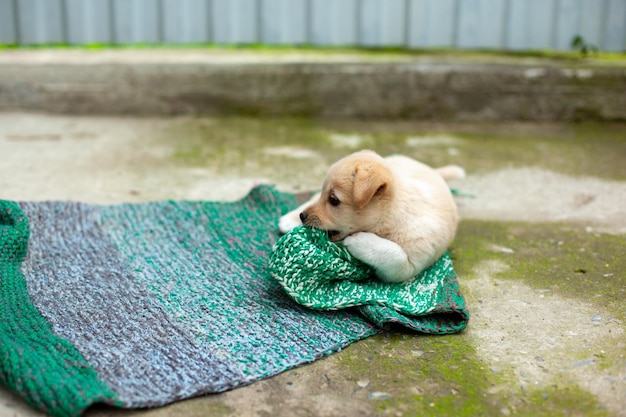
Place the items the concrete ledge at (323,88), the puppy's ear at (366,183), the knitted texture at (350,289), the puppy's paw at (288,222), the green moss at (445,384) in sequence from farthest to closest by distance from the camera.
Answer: the concrete ledge at (323,88)
the puppy's paw at (288,222)
the puppy's ear at (366,183)
the knitted texture at (350,289)
the green moss at (445,384)

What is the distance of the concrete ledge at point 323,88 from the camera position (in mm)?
5273

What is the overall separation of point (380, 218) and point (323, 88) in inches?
113

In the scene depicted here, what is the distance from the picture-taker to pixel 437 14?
5.89m

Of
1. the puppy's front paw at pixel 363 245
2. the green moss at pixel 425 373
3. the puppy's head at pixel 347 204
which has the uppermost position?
the puppy's head at pixel 347 204

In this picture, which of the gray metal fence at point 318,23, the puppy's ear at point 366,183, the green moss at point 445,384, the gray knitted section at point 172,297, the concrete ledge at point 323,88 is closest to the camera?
the green moss at point 445,384

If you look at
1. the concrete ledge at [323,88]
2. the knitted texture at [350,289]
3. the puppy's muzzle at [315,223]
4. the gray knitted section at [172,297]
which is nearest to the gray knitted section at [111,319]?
the gray knitted section at [172,297]

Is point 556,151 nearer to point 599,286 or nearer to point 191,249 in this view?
point 599,286

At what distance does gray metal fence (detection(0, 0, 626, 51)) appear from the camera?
Answer: 19.0ft

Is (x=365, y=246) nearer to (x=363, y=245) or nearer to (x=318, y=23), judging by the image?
(x=363, y=245)

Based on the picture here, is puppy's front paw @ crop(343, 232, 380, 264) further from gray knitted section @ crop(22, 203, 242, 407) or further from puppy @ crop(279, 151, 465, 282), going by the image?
gray knitted section @ crop(22, 203, 242, 407)

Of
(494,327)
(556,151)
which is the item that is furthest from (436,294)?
(556,151)

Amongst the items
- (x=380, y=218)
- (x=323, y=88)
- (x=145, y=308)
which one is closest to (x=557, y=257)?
(x=380, y=218)

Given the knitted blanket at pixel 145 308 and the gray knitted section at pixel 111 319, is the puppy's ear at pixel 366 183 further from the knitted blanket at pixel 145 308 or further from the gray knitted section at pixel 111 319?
the gray knitted section at pixel 111 319

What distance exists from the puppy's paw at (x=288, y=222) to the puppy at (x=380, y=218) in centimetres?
36
